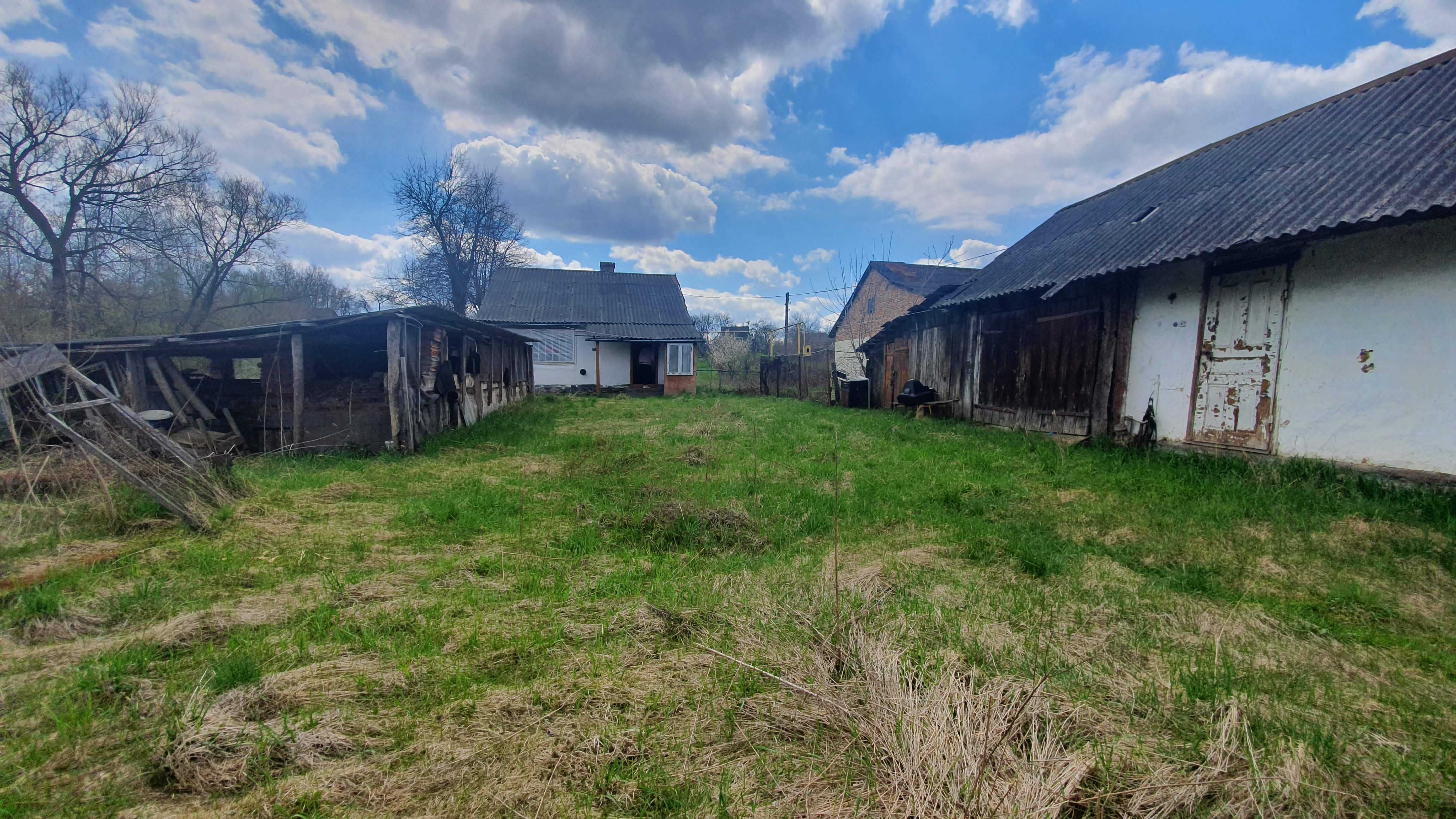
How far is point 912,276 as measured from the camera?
26.8 m

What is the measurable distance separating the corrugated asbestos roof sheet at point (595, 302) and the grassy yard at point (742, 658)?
16.3 meters

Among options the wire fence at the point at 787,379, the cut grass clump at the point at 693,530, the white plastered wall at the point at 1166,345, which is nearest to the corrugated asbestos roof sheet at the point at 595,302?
the wire fence at the point at 787,379

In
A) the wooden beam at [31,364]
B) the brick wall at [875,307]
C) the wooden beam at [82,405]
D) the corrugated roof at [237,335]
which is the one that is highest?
the brick wall at [875,307]

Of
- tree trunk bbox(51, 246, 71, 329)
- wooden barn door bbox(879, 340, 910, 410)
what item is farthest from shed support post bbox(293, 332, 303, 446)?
wooden barn door bbox(879, 340, 910, 410)

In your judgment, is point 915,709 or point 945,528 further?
point 945,528

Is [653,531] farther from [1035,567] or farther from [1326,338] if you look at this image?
[1326,338]

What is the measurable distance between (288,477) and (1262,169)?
13.5 m

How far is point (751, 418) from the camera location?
1240 centimetres

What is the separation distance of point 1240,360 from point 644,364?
19478mm

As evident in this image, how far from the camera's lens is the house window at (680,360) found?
21.2m

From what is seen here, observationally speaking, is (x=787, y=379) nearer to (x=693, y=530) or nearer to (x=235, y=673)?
(x=693, y=530)

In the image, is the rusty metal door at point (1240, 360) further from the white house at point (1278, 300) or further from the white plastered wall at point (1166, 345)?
the white plastered wall at point (1166, 345)

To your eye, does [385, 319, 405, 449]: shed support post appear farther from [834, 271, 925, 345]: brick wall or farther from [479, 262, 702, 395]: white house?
[834, 271, 925, 345]: brick wall

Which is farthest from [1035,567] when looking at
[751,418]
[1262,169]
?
Answer: [751,418]
